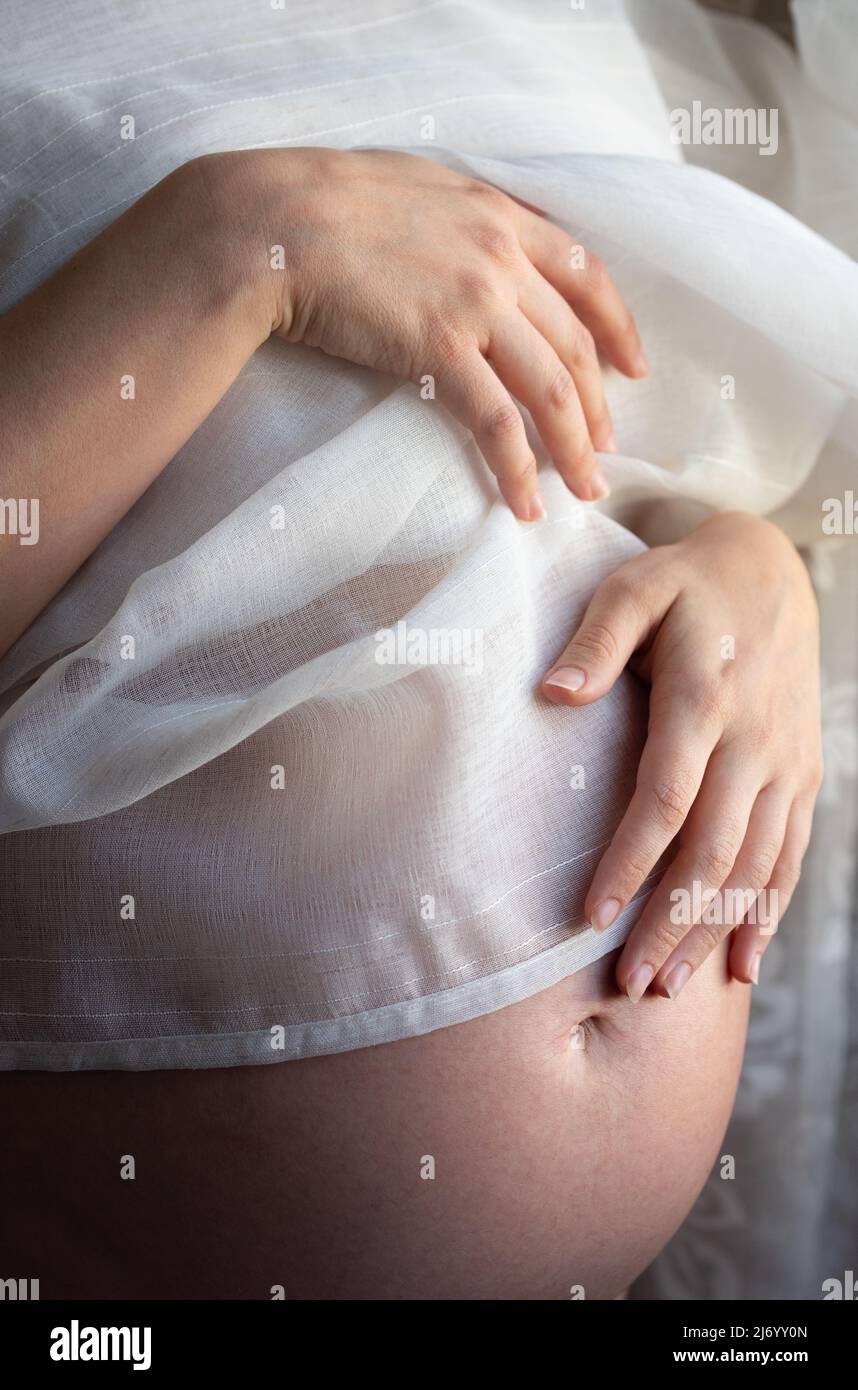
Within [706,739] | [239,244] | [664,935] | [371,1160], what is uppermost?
[239,244]

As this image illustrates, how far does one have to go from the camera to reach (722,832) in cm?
64

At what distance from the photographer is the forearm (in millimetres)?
565

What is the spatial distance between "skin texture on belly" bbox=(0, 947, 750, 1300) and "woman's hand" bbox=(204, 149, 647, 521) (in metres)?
0.30

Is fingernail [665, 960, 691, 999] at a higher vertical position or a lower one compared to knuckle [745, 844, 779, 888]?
lower

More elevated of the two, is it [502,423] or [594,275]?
[594,275]

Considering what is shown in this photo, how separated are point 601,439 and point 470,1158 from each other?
16.8 inches

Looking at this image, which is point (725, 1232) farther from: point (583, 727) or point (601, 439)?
point (601, 439)

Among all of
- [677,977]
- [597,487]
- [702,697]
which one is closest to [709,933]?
[677,977]

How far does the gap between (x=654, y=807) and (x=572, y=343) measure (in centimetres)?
28

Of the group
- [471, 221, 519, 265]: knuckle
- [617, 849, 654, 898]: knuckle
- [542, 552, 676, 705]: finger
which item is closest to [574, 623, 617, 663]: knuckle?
[542, 552, 676, 705]: finger

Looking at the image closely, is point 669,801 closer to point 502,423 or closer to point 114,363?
point 502,423

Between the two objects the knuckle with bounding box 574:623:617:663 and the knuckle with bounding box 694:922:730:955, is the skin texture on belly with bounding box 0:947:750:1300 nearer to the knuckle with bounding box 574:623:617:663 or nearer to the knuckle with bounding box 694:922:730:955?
the knuckle with bounding box 694:922:730:955

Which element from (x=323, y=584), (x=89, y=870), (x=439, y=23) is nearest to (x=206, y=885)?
(x=89, y=870)

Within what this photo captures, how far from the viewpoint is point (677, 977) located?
0.64m
